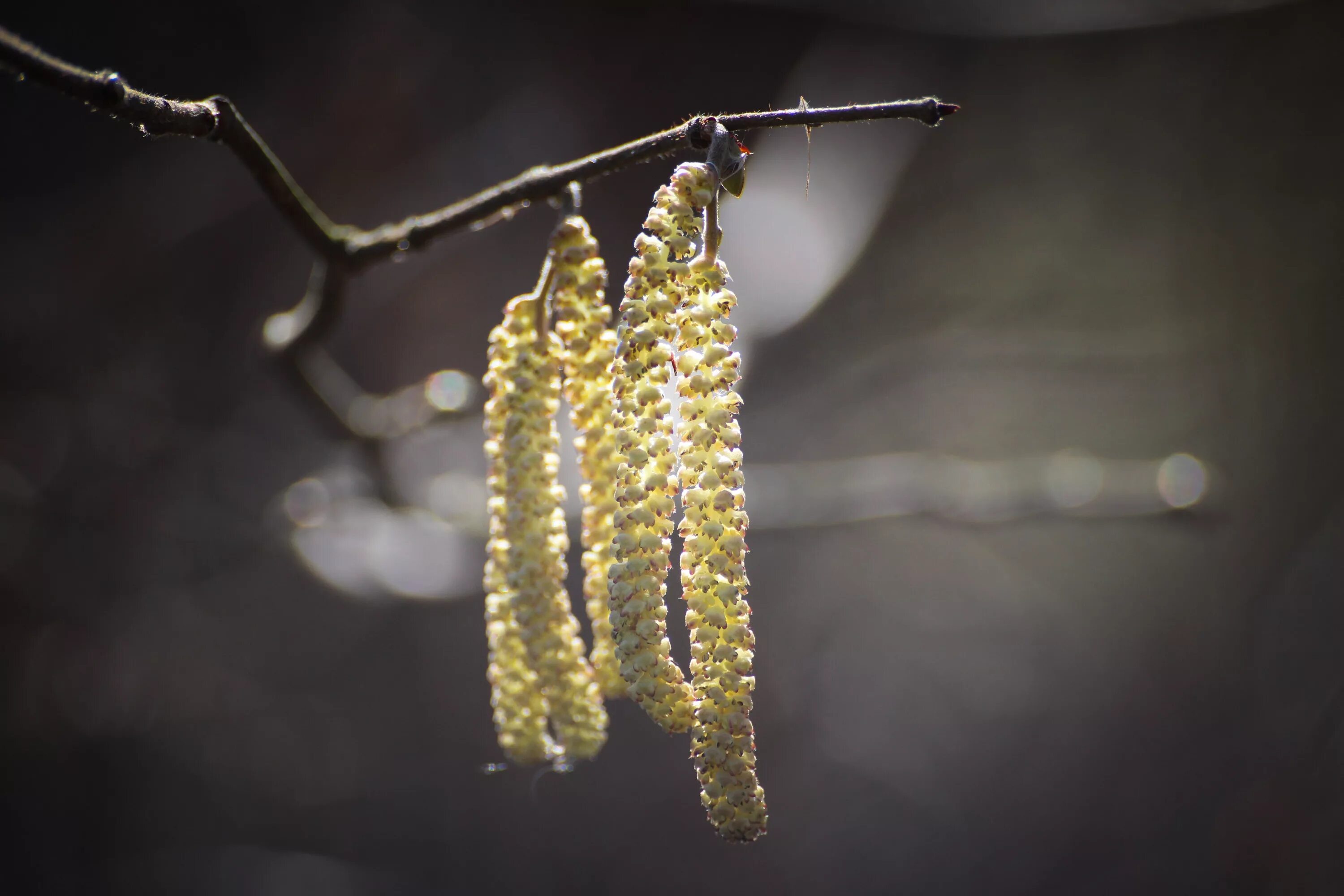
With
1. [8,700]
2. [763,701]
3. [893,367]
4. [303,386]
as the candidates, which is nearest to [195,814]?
[8,700]

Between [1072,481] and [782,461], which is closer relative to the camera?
[1072,481]

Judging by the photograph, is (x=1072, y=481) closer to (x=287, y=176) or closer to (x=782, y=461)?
(x=782, y=461)

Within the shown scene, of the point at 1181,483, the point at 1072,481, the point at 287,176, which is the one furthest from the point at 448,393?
the point at 1181,483

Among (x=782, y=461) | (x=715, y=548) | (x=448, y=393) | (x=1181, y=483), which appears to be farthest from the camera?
(x=782, y=461)

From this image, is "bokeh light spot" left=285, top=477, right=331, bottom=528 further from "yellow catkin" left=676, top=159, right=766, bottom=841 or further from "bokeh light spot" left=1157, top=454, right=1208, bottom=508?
"bokeh light spot" left=1157, top=454, right=1208, bottom=508

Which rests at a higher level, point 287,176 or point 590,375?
point 287,176
